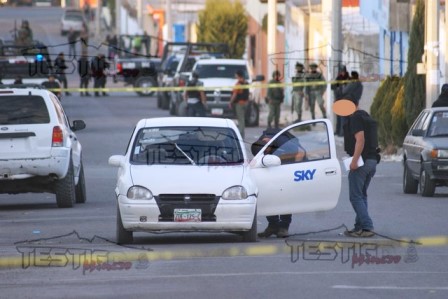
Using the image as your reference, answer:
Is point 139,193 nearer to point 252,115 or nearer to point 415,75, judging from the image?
point 415,75

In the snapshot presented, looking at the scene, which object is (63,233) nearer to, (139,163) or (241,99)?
(139,163)

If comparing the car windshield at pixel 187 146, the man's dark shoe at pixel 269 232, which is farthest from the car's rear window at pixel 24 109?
the man's dark shoe at pixel 269 232

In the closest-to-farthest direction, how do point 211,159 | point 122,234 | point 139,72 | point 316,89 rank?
point 122,234
point 211,159
point 316,89
point 139,72

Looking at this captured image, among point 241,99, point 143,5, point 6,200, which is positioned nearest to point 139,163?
point 6,200

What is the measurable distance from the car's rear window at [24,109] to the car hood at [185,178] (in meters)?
5.80

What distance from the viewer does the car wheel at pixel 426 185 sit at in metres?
24.9

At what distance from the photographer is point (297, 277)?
46.5ft

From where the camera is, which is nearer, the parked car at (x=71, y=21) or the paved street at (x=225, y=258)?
the paved street at (x=225, y=258)

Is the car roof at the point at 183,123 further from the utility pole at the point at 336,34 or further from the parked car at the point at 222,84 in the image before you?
the parked car at the point at 222,84

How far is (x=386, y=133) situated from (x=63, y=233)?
1781cm

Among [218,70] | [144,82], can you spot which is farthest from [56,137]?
[144,82]

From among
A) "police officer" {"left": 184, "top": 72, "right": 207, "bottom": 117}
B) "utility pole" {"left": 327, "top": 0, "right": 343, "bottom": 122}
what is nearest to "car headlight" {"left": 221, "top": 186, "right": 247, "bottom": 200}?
"utility pole" {"left": 327, "top": 0, "right": 343, "bottom": 122}

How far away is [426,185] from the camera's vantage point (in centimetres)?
2495

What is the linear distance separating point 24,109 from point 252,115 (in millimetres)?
24308
